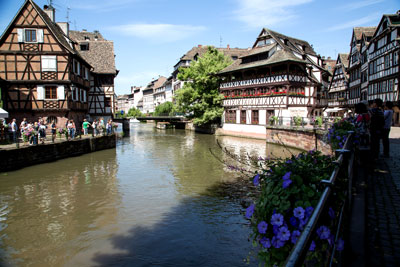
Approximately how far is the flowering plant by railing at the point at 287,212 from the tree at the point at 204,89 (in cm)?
4037

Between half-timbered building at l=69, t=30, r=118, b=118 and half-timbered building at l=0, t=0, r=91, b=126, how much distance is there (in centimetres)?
1191

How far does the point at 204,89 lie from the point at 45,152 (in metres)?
28.6

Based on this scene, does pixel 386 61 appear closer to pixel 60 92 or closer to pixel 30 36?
pixel 60 92

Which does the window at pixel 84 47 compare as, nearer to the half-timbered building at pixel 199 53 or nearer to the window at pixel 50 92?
the window at pixel 50 92

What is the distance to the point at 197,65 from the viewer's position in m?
45.0

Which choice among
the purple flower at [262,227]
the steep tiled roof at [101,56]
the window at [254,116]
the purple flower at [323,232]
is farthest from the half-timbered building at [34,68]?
the purple flower at [323,232]

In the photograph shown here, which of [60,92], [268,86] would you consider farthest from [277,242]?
[268,86]

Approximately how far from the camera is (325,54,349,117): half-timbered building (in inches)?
2083

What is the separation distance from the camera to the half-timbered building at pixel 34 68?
89.3 ft

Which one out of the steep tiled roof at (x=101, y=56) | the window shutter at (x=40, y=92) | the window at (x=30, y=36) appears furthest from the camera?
the steep tiled roof at (x=101, y=56)

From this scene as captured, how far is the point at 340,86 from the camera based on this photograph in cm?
5441

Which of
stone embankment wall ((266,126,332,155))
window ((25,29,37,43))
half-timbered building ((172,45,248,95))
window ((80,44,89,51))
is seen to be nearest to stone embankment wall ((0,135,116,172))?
window ((25,29,37,43))

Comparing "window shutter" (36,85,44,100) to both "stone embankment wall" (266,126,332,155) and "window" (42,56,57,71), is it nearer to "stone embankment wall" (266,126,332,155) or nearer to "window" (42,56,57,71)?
"window" (42,56,57,71)

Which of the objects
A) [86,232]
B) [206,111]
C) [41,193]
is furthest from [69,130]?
[206,111]
